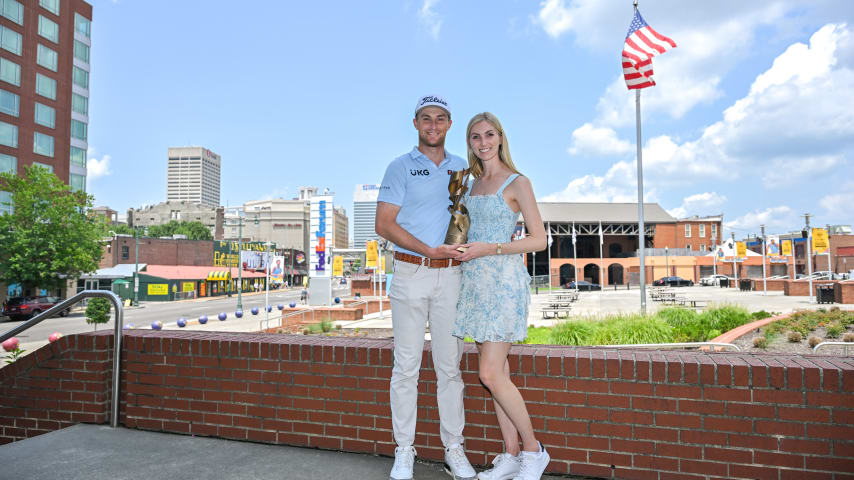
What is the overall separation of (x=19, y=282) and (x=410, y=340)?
4299 cm

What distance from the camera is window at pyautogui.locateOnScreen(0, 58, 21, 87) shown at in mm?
36844

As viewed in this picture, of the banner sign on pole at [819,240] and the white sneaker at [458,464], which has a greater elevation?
the banner sign on pole at [819,240]

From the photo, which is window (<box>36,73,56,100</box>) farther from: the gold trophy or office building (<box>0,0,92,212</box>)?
the gold trophy

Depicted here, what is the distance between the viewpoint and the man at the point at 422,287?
3221 mm

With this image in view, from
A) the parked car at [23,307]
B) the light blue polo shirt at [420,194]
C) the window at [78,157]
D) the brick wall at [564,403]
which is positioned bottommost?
the parked car at [23,307]

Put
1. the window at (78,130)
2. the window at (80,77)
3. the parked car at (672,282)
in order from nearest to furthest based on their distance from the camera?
1. the window at (78,130)
2. the window at (80,77)
3. the parked car at (672,282)

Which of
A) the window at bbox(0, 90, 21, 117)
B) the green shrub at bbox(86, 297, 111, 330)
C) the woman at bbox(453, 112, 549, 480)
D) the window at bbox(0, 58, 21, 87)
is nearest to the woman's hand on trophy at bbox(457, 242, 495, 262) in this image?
the woman at bbox(453, 112, 549, 480)

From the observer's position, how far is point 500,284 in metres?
3.12

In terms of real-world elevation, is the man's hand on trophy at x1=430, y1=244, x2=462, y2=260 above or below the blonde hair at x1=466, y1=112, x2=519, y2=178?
below

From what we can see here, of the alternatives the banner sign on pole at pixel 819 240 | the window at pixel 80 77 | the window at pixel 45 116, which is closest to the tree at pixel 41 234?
the window at pixel 45 116

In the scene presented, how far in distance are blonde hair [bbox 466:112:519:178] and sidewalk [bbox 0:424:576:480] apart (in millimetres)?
2032

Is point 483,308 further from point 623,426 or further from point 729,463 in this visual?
point 729,463

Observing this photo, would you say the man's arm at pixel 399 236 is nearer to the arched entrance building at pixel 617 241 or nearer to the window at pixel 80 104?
the window at pixel 80 104

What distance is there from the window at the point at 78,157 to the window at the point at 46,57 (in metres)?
6.75
